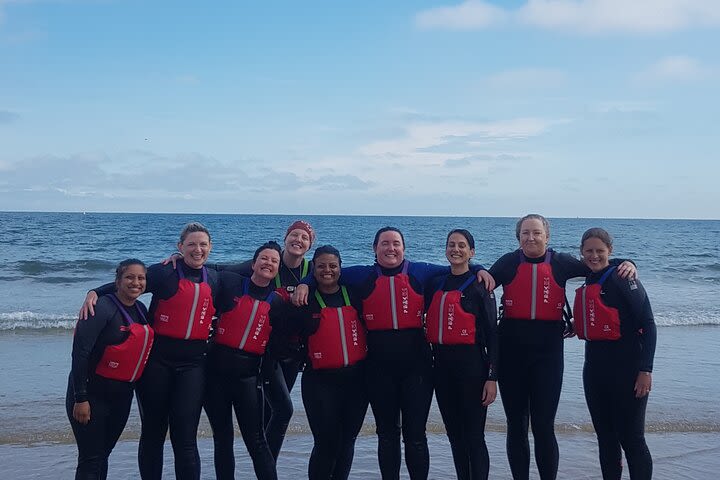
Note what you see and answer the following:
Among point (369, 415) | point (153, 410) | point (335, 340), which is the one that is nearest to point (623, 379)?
point (335, 340)

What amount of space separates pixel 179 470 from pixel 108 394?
0.73 m

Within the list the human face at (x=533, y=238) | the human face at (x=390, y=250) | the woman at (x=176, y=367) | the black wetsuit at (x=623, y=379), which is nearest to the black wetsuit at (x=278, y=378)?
the woman at (x=176, y=367)

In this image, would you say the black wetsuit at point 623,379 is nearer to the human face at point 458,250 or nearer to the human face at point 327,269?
the human face at point 458,250

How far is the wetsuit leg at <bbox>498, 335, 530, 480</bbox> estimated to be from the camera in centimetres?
468

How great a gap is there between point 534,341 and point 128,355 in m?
2.87

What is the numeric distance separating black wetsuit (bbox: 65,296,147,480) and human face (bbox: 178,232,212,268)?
604 millimetres

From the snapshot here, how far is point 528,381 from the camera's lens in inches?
185

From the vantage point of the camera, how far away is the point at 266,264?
15.0 feet

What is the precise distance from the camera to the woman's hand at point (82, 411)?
13.2ft

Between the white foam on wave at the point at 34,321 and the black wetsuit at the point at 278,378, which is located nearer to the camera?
the black wetsuit at the point at 278,378

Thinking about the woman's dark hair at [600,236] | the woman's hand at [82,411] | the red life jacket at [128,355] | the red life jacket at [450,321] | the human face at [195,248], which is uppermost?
the woman's dark hair at [600,236]

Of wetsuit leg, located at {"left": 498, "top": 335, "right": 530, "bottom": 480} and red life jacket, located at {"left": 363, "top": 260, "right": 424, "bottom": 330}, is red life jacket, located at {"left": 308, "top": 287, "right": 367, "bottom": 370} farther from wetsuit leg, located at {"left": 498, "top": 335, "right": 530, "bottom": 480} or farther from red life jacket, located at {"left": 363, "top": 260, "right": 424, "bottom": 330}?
wetsuit leg, located at {"left": 498, "top": 335, "right": 530, "bottom": 480}

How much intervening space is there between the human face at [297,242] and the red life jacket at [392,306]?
0.90 meters

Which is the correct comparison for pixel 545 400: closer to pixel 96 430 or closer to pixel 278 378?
pixel 278 378
